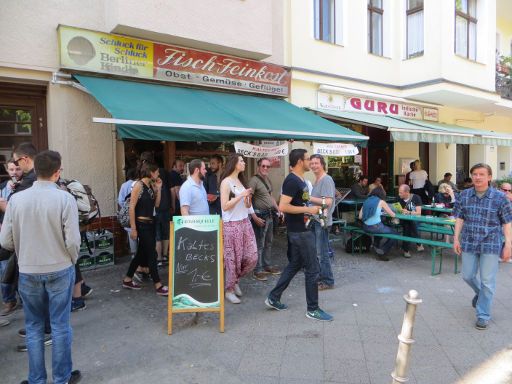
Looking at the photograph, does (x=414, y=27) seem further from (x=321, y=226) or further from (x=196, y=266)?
(x=196, y=266)

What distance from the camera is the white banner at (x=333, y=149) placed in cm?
765

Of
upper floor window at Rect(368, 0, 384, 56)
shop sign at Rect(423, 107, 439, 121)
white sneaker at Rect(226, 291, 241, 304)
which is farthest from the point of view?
shop sign at Rect(423, 107, 439, 121)

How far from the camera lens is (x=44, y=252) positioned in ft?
9.06

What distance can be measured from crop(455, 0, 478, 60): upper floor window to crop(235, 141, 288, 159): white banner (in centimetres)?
712

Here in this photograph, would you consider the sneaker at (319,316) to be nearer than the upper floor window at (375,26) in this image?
Yes

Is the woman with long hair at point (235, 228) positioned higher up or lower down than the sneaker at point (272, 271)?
higher up

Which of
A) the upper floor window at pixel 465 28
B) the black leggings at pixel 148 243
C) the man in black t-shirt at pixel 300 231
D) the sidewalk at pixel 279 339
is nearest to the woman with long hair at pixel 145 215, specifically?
the black leggings at pixel 148 243

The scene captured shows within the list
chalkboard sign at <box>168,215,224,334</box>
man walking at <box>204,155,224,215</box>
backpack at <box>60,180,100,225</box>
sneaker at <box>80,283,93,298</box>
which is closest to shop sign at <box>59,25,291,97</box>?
man walking at <box>204,155,224,215</box>

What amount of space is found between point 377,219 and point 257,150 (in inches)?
92.4

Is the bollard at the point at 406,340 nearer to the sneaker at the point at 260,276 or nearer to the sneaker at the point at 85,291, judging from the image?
the sneaker at the point at 260,276

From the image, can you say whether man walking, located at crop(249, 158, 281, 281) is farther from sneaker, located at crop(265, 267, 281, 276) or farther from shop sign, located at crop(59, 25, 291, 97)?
shop sign, located at crop(59, 25, 291, 97)

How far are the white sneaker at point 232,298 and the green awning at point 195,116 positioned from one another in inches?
85.5

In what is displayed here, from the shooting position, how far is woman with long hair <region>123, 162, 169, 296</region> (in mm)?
4742

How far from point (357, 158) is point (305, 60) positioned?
3679 mm
